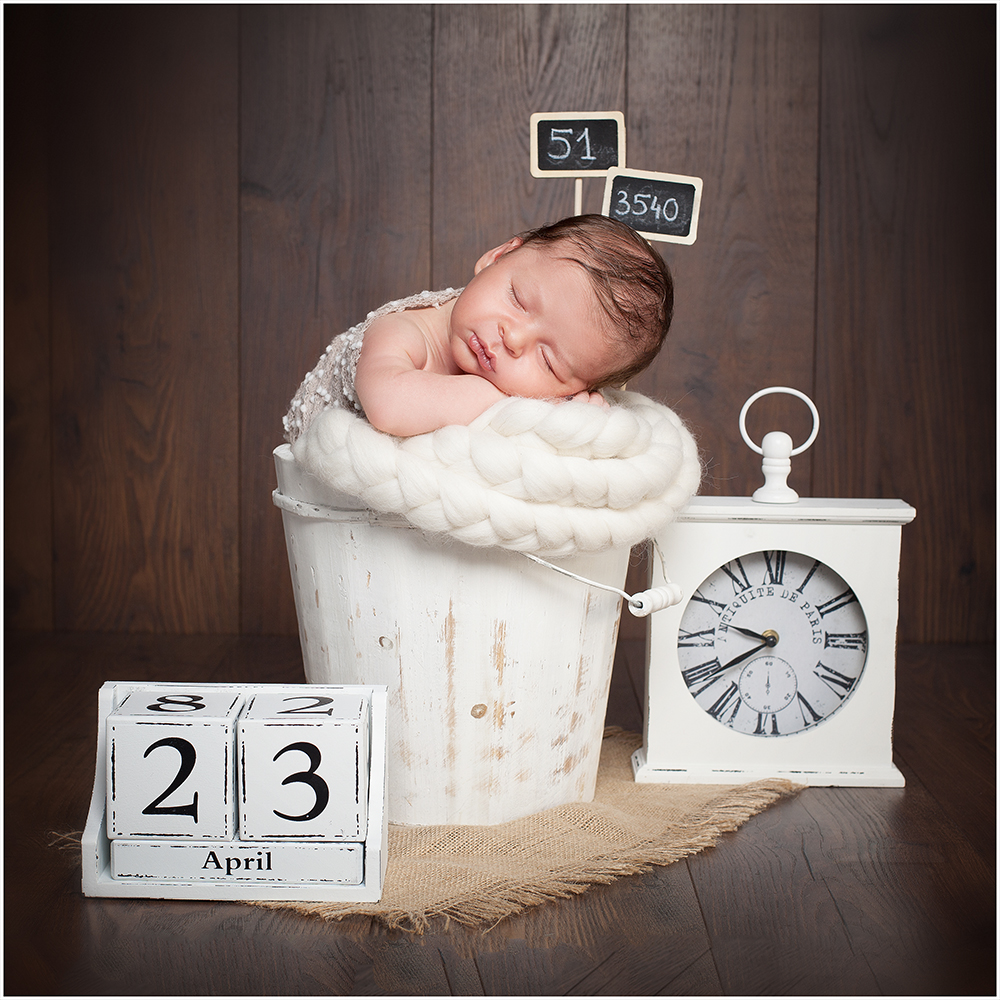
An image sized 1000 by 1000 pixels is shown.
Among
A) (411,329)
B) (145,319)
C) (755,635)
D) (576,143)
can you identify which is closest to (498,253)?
(411,329)

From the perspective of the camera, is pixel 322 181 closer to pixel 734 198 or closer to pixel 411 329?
pixel 734 198

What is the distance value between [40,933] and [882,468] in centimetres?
153

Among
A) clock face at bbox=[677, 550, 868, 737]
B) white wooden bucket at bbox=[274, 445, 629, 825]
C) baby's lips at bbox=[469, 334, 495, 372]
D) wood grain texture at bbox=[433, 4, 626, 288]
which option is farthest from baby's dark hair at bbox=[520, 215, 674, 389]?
wood grain texture at bbox=[433, 4, 626, 288]

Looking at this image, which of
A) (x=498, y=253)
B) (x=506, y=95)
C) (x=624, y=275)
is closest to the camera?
(x=624, y=275)

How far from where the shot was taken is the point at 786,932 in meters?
0.90

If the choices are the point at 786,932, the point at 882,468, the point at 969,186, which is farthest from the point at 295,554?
the point at 969,186

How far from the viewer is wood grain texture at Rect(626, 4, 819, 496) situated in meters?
1.76

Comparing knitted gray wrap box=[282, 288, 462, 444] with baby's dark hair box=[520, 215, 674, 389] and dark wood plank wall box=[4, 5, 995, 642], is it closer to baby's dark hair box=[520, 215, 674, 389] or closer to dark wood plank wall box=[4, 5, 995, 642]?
baby's dark hair box=[520, 215, 674, 389]

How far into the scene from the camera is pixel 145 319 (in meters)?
1.83

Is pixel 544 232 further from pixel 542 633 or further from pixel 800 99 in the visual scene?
pixel 800 99

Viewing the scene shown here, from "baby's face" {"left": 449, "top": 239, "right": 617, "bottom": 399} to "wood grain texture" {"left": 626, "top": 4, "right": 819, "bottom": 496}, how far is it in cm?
82

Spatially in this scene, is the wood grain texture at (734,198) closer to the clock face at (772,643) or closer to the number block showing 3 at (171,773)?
the clock face at (772,643)

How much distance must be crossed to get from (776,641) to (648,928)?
473mm

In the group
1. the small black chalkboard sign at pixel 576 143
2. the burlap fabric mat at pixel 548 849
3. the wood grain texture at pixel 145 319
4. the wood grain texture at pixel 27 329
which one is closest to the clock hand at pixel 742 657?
the burlap fabric mat at pixel 548 849
